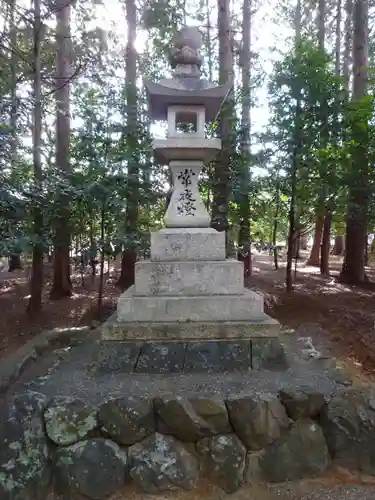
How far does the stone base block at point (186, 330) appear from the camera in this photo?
3.55m

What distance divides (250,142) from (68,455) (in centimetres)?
644

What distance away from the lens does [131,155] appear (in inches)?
238

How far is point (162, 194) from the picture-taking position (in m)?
7.19

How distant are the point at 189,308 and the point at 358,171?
4.93 m

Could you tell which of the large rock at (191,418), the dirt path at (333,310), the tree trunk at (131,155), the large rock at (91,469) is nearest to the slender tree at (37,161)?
the tree trunk at (131,155)

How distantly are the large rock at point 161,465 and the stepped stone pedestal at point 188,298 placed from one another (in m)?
0.98

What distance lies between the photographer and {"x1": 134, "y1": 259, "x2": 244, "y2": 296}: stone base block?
12.5 feet

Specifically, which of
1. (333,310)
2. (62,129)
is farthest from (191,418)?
(62,129)

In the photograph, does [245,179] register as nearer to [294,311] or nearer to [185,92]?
[294,311]

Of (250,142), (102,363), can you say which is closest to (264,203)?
(250,142)

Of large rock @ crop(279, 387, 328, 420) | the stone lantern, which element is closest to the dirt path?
large rock @ crop(279, 387, 328, 420)

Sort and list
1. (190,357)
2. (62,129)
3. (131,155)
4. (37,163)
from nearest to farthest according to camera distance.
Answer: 1. (190,357)
2. (37,163)
3. (131,155)
4. (62,129)

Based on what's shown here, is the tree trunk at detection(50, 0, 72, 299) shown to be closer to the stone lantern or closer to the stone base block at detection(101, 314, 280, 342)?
the stone lantern

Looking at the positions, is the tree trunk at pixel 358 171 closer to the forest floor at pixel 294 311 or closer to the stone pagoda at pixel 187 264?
the forest floor at pixel 294 311
